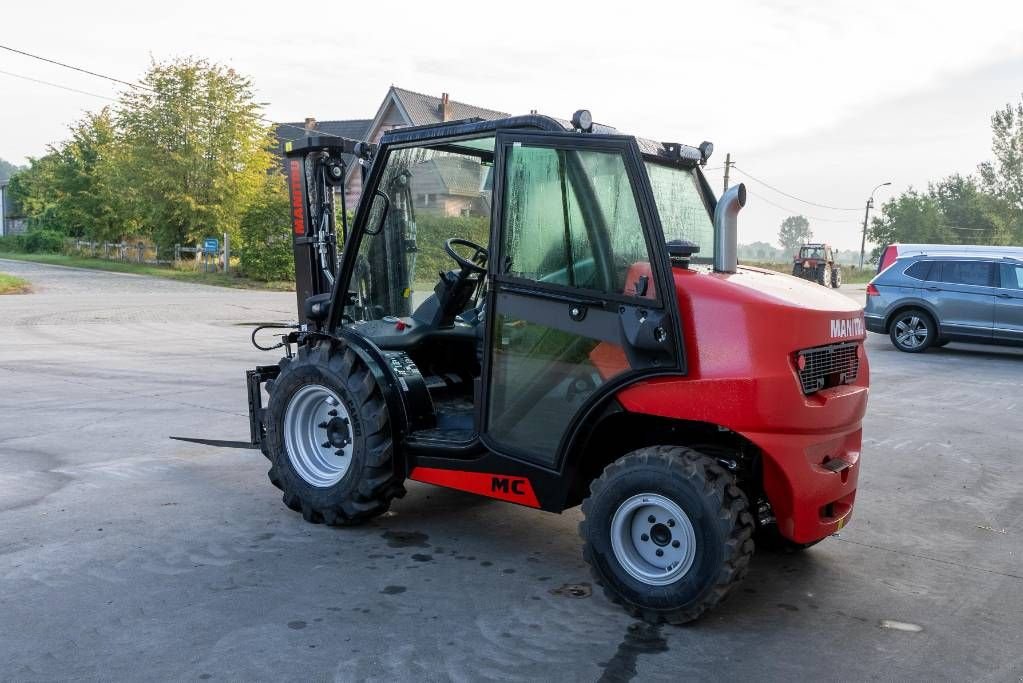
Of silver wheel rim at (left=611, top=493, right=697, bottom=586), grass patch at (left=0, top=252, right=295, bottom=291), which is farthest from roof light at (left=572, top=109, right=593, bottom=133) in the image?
grass patch at (left=0, top=252, right=295, bottom=291)

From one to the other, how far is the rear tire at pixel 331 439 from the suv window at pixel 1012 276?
13.4 meters

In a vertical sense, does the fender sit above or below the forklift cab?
below

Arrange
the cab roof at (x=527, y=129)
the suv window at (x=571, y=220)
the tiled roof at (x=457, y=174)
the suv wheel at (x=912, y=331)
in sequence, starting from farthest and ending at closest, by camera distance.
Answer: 1. the suv wheel at (x=912, y=331)
2. the tiled roof at (x=457, y=174)
3. the cab roof at (x=527, y=129)
4. the suv window at (x=571, y=220)

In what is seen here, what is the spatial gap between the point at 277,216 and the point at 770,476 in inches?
1258

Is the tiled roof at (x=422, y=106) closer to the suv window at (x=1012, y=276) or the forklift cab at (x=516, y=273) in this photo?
the suv window at (x=1012, y=276)

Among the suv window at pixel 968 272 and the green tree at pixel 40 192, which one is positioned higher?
the green tree at pixel 40 192

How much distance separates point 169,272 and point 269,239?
637 cm

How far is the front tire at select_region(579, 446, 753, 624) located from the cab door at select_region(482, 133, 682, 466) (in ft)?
1.29

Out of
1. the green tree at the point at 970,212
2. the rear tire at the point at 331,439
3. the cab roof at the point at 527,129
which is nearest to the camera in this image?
the cab roof at the point at 527,129

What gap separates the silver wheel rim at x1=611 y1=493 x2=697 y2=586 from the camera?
409 centimetres

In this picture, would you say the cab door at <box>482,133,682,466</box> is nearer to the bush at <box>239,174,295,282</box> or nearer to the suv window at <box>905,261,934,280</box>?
the suv window at <box>905,261,934,280</box>

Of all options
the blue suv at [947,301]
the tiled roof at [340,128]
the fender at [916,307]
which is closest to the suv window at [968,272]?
the blue suv at [947,301]

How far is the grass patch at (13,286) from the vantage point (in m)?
26.3

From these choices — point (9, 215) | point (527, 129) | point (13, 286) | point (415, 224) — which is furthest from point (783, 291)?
point (9, 215)
